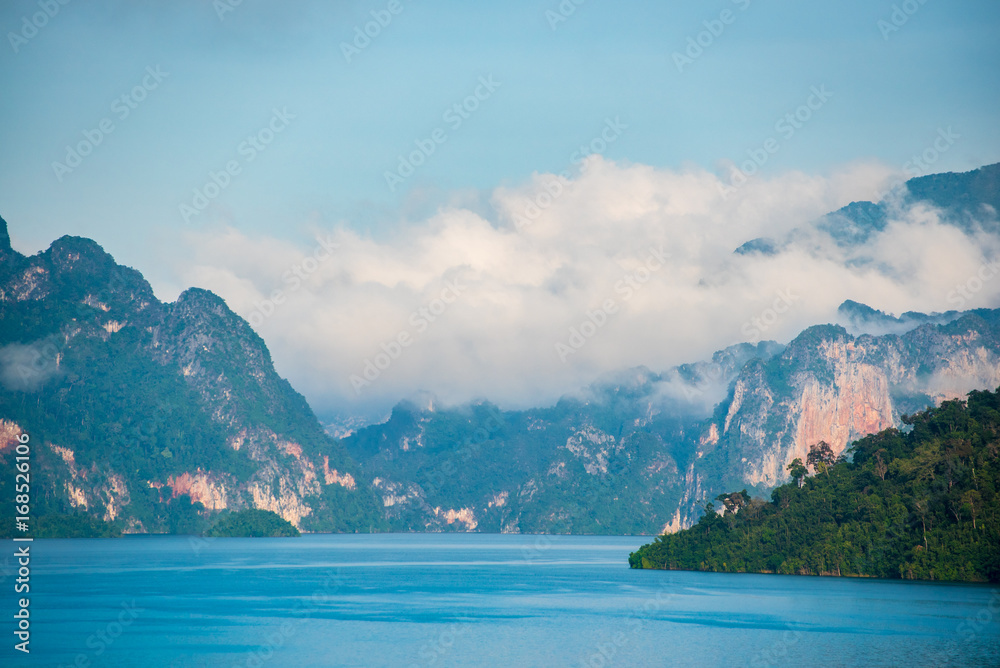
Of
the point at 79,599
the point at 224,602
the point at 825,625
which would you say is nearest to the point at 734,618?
the point at 825,625

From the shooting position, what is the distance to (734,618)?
271ft

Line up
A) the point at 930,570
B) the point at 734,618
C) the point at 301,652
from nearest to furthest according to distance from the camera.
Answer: the point at 301,652 → the point at 734,618 → the point at 930,570

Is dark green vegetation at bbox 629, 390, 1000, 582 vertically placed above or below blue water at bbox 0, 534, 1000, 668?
above

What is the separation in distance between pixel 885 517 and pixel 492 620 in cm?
4924

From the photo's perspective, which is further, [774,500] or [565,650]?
[774,500]

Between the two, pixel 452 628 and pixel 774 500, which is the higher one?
pixel 774 500

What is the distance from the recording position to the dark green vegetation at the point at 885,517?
3888 inches

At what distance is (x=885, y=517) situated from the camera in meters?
108

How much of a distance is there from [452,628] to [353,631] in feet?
25.4

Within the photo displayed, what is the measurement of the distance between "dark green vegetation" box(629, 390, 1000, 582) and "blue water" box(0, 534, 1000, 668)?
3621 millimetres

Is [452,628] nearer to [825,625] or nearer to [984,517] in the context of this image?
[825,625]

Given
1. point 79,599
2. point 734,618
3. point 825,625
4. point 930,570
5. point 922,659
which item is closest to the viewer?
point 922,659

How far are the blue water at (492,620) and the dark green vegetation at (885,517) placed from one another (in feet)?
11.9

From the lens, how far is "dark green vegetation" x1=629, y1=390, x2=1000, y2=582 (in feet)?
324
